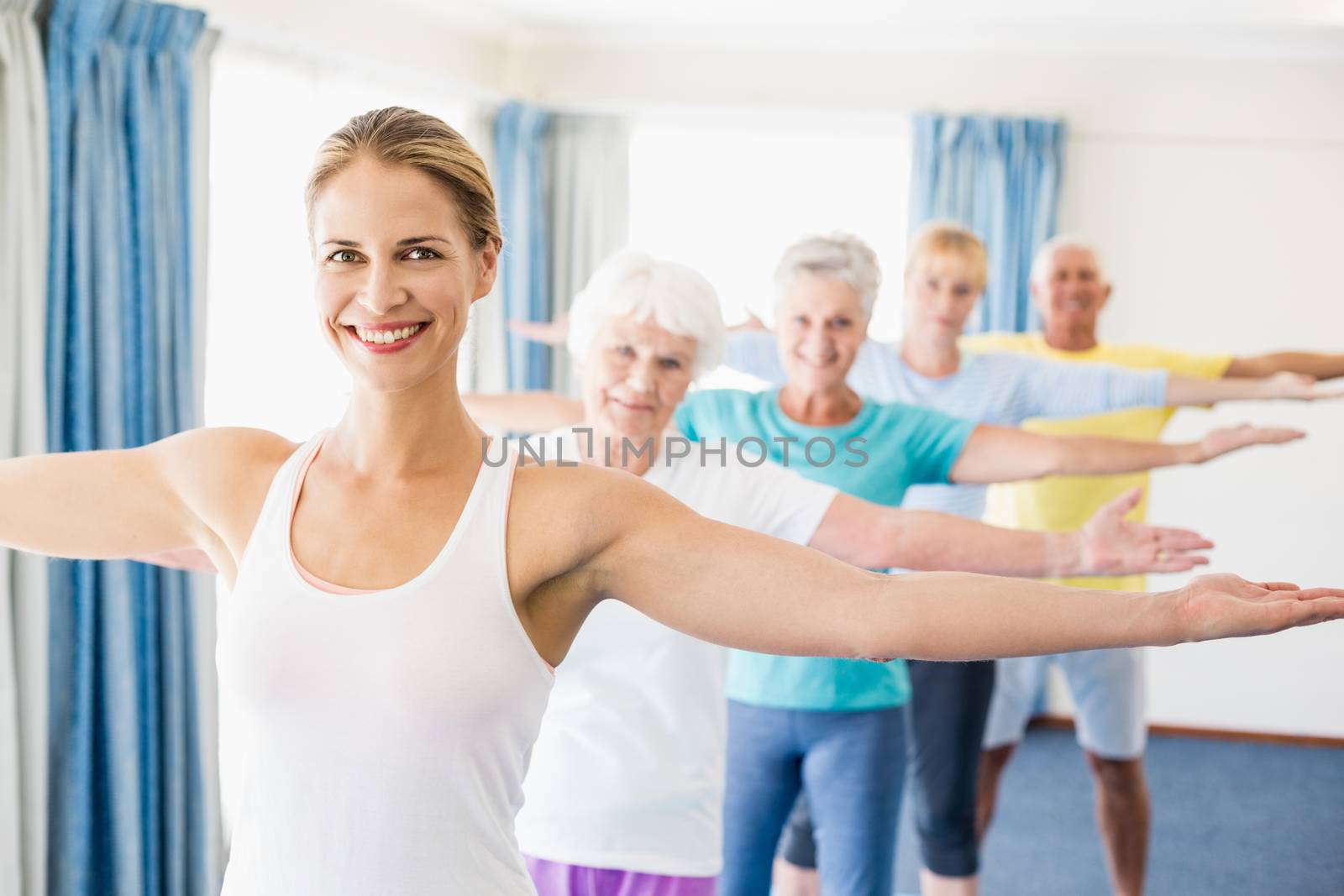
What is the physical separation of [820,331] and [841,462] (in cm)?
28

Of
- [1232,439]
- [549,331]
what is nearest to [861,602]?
[1232,439]

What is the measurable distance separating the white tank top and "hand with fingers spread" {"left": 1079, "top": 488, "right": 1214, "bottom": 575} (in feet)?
2.59

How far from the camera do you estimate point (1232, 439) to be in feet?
8.59

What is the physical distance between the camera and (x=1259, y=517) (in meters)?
5.36

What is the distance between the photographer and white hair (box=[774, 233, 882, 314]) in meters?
2.56

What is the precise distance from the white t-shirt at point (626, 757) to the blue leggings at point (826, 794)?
1.64ft

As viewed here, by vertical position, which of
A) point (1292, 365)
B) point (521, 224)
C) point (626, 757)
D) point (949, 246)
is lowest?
point (626, 757)

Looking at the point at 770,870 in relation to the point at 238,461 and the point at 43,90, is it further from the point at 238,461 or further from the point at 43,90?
the point at 43,90

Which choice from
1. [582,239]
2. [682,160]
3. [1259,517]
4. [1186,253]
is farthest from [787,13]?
[1259,517]

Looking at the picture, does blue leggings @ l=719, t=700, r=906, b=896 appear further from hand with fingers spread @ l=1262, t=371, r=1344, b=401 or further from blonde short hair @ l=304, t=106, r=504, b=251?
blonde short hair @ l=304, t=106, r=504, b=251

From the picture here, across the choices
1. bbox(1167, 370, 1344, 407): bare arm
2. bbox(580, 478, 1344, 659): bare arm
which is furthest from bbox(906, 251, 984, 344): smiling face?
bbox(580, 478, 1344, 659): bare arm

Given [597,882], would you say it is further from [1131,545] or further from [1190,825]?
[1190,825]

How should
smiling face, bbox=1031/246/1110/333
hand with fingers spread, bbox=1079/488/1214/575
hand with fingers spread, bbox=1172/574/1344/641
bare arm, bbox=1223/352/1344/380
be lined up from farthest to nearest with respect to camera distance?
smiling face, bbox=1031/246/1110/333 → bare arm, bbox=1223/352/1344/380 → hand with fingers spread, bbox=1079/488/1214/575 → hand with fingers spread, bbox=1172/574/1344/641

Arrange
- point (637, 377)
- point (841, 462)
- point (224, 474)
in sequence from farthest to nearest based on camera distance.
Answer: point (841, 462) → point (637, 377) → point (224, 474)
